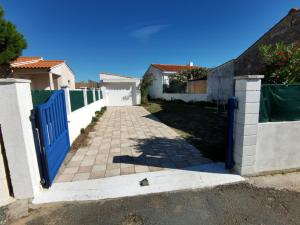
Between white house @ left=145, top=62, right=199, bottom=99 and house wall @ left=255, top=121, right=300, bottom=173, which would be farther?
white house @ left=145, top=62, right=199, bottom=99

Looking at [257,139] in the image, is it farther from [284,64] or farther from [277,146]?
[284,64]

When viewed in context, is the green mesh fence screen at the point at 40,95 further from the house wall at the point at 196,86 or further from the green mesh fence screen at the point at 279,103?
the house wall at the point at 196,86

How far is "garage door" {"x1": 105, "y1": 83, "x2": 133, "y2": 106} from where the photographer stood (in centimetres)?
1689

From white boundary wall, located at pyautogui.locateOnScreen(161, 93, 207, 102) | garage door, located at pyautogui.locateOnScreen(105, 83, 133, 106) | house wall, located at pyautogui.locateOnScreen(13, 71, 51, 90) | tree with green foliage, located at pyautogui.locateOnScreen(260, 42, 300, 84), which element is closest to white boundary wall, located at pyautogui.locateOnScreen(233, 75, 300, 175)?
tree with green foliage, located at pyautogui.locateOnScreen(260, 42, 300, 84)

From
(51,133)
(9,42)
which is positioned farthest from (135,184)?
(9,42)

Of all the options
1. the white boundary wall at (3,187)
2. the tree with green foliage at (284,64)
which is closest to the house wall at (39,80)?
the white boundary wall at (3,187)

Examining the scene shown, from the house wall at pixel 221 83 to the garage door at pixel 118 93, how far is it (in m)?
8.07

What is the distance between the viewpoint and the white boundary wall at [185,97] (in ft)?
47.7

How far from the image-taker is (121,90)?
17047 mm

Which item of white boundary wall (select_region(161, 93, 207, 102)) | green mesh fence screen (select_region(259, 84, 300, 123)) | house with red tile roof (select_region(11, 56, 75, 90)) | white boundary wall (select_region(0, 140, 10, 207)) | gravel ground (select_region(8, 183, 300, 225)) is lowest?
gravel ground (select_region(8, 183, 300, 225))

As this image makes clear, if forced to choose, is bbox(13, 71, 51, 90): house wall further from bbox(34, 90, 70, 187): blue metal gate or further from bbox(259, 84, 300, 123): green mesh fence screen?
bbox(259, 84, 300, 123): green mesh fence screen

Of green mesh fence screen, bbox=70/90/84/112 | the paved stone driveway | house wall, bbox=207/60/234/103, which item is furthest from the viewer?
house wall, bbox=207/60/234/103

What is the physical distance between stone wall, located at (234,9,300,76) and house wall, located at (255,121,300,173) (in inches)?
267

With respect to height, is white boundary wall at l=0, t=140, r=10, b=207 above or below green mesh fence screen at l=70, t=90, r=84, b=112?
below
